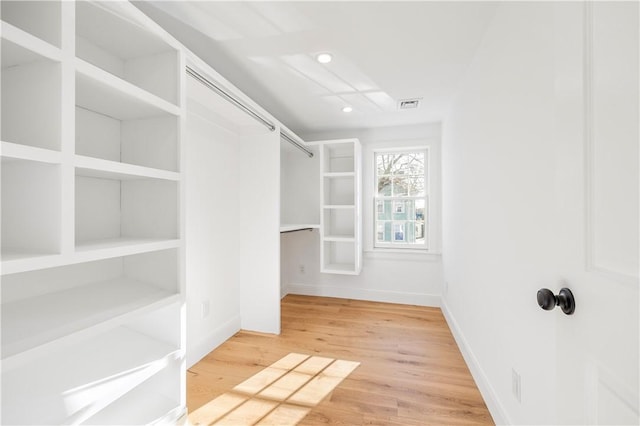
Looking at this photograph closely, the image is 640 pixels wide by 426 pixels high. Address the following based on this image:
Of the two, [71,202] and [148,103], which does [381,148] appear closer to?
[148,103]

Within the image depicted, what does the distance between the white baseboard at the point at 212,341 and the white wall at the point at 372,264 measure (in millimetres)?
1259

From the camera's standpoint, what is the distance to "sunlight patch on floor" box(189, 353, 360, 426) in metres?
1.60

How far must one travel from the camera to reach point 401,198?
12.1ft

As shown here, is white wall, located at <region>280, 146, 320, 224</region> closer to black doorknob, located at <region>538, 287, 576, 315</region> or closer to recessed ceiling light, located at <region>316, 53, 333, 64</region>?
recessed ceiling light, located at <region>316, 53, 333, 64</region>

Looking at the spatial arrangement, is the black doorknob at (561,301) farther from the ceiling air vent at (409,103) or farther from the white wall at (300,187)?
the white wall at (300,187)

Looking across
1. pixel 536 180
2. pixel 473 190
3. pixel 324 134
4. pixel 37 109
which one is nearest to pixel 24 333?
pixel 37 109

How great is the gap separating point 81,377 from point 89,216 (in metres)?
0.68

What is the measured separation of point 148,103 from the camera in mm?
1190

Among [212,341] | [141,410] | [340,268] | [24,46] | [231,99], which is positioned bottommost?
[212,341]

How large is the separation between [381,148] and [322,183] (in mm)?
1010

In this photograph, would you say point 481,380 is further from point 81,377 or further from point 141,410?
point 81,377

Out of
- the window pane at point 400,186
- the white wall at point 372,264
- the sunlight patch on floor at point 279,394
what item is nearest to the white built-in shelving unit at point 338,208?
the white wall at point 372,264

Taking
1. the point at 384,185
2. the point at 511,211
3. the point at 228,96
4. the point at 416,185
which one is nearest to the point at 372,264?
the point at 384,185

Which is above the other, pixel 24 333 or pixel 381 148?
pixel 381 148
